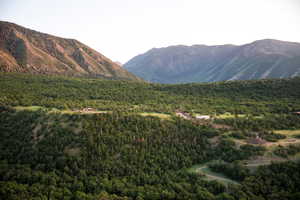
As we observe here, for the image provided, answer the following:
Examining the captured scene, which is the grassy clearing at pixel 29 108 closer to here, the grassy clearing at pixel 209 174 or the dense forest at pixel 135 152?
the dense forest at pixel 135 152

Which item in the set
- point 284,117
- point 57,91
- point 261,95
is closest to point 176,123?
point 284,117

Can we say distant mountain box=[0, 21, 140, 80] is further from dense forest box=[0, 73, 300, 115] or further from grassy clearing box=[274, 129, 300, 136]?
grassy clearing box=[274, 129, 300, 136]

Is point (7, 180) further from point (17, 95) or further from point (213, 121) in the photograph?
point (213, 121)

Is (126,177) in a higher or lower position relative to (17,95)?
lower

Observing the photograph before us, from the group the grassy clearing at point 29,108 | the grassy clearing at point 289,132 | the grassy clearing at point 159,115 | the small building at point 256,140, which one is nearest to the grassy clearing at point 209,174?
the small building at point 256,140

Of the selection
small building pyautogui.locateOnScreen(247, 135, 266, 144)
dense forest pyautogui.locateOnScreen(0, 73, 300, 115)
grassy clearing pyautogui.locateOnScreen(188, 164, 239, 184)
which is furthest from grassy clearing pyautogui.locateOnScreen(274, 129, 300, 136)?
grassy clearing pyautogui.locateOnScreen(188, 164, 239, 184)

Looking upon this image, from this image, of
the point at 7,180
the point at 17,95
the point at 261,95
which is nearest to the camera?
the point at 7,180

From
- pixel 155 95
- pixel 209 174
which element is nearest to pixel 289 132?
pixel 209 174

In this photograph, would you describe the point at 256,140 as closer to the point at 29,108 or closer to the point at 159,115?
the point at 159,115
